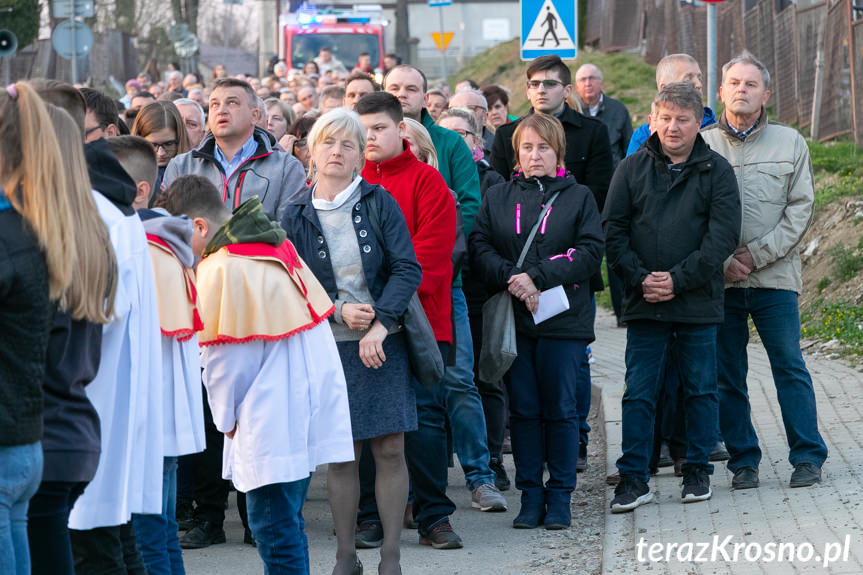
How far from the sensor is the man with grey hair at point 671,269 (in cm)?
671

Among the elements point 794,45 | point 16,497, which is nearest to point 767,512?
point 16,497

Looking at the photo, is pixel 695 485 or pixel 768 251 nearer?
pixel 695 485

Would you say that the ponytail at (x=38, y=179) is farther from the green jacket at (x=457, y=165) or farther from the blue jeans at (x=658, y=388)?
the green jacket at (x=457, y=165)

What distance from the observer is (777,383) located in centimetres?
706

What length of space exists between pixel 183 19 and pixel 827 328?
125 ft

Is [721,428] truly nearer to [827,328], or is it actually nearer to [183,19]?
[827,328]

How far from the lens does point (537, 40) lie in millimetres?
11875

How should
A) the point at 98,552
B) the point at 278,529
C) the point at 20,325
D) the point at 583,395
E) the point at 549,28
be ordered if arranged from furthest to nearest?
the point at 549,28 → the point at 583,395 → the point at 278,529 → the point at 98,552 → the point at 20,325

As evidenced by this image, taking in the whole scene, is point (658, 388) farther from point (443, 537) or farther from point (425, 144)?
point (425, 144)

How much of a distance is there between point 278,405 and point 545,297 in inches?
85.7

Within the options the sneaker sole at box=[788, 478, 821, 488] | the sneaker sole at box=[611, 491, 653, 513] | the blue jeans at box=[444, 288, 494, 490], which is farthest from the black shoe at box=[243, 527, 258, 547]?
the sneaker sole at box=[788, 478, 821, 488]

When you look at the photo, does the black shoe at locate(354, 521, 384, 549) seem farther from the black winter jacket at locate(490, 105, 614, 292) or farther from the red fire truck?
the red fire truck

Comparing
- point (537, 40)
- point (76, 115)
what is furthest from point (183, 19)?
point (76, 115)

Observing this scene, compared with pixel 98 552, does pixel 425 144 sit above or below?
above
